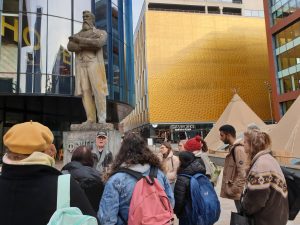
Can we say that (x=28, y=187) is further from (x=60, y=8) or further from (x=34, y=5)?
(x=60, y=8)

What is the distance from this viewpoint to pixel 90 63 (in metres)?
7.88

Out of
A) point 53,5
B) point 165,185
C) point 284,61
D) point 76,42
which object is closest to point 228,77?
point 284,61

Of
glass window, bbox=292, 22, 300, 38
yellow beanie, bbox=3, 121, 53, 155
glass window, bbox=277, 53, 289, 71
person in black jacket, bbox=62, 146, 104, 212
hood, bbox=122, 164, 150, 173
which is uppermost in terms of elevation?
glass window, bbox=292, 22, 300, 38

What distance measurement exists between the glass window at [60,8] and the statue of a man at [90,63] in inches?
551

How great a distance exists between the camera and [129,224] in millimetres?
2613

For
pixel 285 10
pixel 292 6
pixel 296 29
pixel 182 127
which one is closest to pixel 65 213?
pixel 296 29

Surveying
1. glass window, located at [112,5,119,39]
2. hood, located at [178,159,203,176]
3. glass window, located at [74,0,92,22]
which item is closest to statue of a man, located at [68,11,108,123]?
hood, located at [178,159,203,176]

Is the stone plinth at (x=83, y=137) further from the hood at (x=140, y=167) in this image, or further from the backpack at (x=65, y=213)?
the backpack at (x=65, y=213)

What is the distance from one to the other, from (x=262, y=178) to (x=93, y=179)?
1617 millimetres

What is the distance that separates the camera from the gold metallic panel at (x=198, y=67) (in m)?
65.8

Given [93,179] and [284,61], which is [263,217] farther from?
[284,61]

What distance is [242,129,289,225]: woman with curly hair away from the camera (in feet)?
10.2

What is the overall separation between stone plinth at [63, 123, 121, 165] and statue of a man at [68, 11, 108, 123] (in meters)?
0.23

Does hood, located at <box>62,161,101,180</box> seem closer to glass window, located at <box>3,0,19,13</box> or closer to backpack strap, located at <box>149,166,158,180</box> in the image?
backpack strap, located at <box>149,166,158,180</box>
